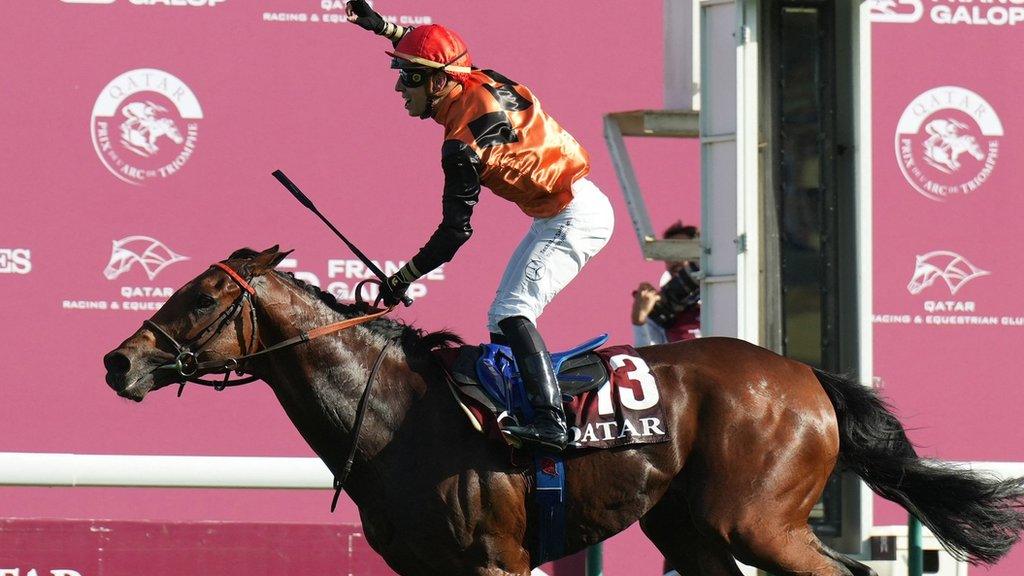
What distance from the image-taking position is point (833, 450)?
4.56m

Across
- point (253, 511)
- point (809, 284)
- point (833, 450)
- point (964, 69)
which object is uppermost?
point (964, 69)

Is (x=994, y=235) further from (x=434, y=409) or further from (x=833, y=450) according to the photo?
(x=434, y=409)

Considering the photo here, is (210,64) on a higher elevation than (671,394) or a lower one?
higher

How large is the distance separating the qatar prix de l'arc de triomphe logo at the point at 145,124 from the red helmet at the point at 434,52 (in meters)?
2.75

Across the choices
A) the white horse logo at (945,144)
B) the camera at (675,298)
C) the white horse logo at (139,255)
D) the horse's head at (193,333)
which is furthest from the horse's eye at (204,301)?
the white horse logo at (945,144)

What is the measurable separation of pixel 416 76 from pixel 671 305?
3264 mm

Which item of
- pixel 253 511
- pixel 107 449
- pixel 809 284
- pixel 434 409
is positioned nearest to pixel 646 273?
pixel 809 284

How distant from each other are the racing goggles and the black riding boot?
79 cm

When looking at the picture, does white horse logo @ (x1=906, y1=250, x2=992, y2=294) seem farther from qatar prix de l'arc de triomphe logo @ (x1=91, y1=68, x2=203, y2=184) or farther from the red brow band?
the red brow band

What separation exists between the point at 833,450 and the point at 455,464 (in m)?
1.15

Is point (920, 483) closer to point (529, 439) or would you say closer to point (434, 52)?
point (529, 439)

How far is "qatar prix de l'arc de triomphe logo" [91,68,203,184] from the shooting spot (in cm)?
693

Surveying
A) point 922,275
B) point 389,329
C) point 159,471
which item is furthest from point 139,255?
point 922,275

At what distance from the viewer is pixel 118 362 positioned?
4.15 meters
